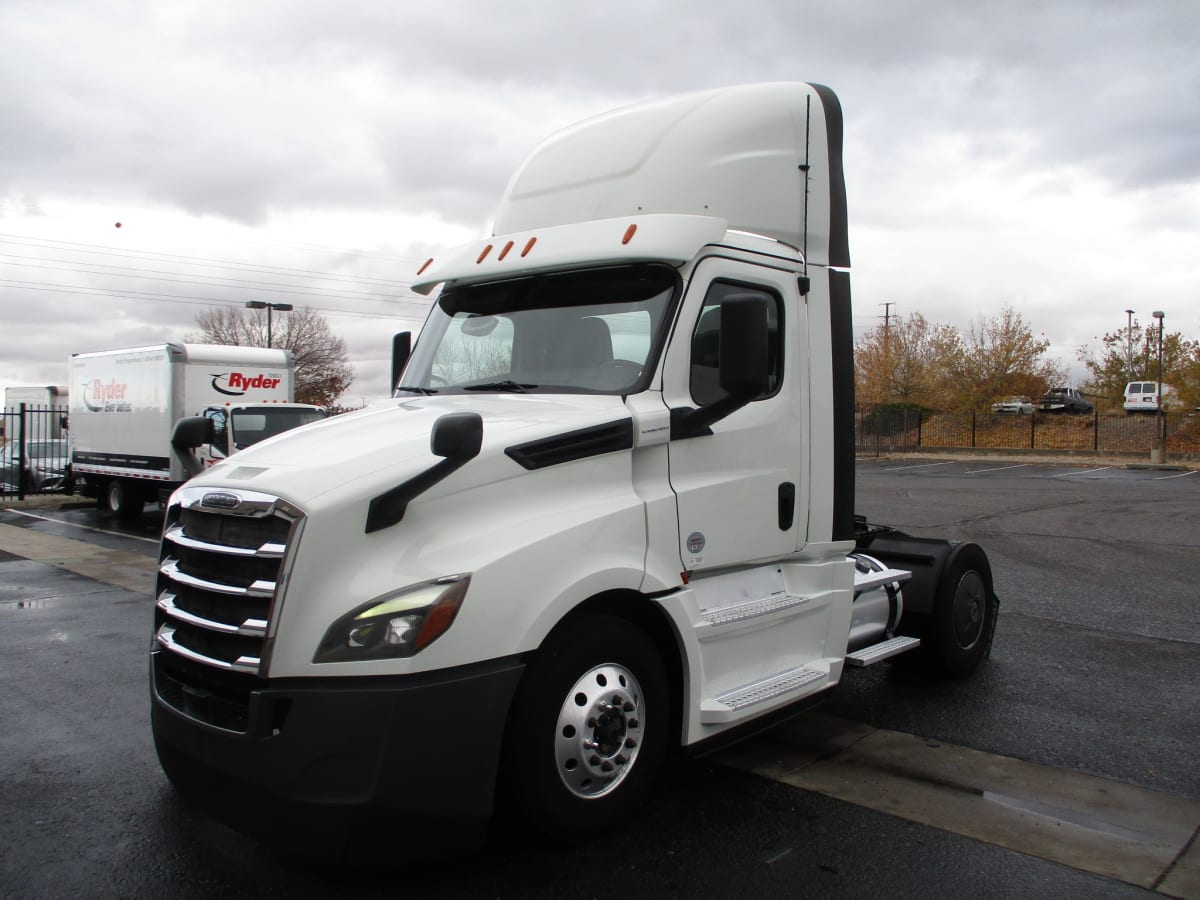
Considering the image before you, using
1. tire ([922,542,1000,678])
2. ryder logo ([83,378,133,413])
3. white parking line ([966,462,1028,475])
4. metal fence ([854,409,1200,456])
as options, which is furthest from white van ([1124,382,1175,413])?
tire ([922,542,1000,678])

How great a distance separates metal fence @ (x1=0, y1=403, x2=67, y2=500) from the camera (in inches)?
868

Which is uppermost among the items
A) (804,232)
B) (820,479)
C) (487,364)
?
(804,232)

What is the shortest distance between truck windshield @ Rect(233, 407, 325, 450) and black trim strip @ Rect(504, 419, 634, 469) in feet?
42.7

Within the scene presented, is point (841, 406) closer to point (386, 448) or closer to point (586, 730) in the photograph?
point (586, 730)

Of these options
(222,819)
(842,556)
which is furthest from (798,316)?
(222,819)

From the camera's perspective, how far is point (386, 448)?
3.60 metres

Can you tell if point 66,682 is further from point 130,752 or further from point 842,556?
point 842,556

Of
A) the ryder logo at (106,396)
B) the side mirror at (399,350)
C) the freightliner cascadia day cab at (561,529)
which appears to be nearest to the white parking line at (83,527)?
the ryder logo at (106,396)

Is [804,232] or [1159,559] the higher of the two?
[804,232]

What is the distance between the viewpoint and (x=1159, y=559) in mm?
11461

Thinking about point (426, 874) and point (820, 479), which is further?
point (820, 479)

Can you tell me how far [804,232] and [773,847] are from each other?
3.00m

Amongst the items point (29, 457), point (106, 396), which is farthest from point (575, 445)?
point (29, 457)

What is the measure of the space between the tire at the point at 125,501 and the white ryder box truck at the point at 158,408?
0.02m
